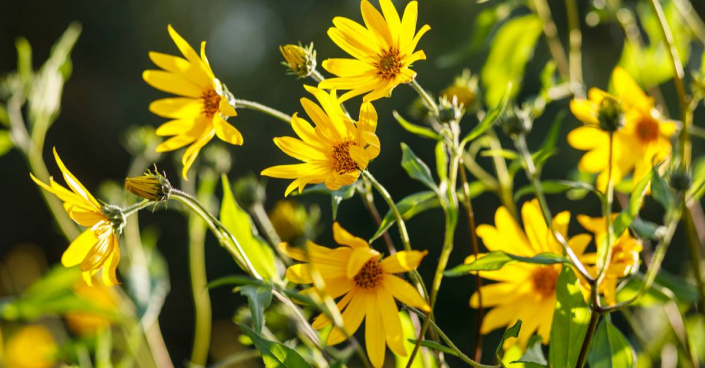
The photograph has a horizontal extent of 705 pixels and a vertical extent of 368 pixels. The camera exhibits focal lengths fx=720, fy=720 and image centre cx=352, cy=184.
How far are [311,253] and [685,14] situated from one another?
48cm

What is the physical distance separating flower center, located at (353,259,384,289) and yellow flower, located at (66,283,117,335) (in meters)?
0.39

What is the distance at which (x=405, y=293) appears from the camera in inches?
13.9

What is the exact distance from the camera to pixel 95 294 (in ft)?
3.00

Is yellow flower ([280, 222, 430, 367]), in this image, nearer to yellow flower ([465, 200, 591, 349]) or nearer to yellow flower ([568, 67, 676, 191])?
yellow flower ([465, 200, 591, 349])

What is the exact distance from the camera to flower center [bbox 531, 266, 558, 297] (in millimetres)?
468

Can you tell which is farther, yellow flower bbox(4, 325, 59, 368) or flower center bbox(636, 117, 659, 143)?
yellow flower bbox(4, 325, 59, 368)

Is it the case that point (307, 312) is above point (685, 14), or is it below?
below

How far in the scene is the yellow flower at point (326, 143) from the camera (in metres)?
0.36

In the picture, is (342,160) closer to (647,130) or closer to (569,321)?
(569,321)

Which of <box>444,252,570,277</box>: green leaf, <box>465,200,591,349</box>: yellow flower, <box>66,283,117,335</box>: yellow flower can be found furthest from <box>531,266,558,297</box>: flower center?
<box>66,283,117,335</box>: yellow flower

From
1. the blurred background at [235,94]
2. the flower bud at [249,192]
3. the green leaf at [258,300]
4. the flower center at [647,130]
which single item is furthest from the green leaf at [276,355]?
the blurred background at [235,94]

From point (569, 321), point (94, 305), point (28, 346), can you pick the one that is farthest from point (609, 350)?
point (28, 346)

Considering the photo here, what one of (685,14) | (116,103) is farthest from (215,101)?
(116,103)

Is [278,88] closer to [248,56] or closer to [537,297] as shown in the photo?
[248,56]
